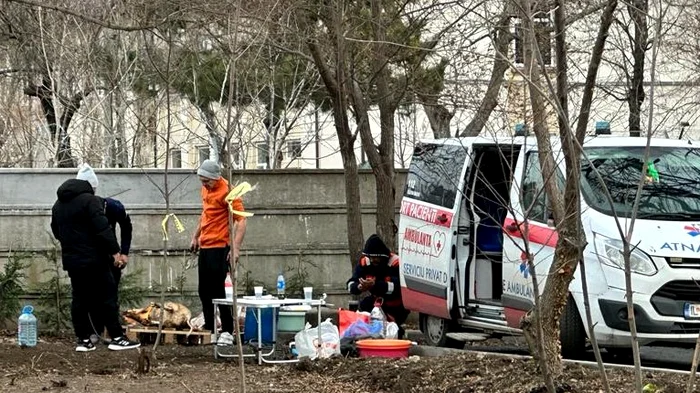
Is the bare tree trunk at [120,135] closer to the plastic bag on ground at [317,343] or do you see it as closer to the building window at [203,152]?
the building window at [203,152]

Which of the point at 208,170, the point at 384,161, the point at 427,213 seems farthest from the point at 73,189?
the point at 384,161

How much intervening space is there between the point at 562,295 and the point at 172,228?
23.4ft

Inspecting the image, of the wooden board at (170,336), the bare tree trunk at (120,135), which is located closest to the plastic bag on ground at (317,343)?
the wooden board at (170,336)

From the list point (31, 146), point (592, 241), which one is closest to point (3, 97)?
point (31, 146)

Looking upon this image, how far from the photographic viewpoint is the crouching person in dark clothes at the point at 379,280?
1122 centimetres

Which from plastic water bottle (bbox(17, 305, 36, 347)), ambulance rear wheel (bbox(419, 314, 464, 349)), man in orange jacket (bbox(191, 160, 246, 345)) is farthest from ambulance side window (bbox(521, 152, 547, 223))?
plastic water bottle (bbox(17, 305, 36, 347))

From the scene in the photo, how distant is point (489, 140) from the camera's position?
9.96 m

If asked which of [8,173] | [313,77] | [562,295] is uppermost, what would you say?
[313,77]

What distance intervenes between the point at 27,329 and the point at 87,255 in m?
0.90

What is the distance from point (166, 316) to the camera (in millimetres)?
11383

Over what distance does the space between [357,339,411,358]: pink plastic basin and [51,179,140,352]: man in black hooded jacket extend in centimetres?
222

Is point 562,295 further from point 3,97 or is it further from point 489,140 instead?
point 3,97

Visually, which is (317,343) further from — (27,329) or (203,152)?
(203,152)

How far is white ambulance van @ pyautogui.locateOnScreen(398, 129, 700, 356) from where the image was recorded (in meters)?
8.82
